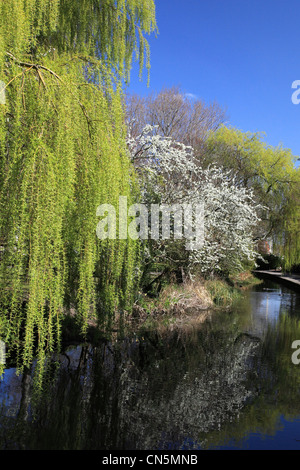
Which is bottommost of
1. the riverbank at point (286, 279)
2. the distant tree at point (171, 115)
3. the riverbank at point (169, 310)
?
the riverbank at point (286, 279)

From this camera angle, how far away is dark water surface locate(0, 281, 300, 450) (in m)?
3.93

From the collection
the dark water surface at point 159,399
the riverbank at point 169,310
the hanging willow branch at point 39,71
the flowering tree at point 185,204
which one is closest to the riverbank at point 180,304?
the riverbank at point 169,310

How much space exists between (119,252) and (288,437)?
2.69 metres

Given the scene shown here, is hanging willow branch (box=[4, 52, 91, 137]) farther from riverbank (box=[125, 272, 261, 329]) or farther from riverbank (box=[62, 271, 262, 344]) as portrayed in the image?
riverbank (box=[125, 272, 261, 329])

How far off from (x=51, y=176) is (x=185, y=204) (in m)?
7.34

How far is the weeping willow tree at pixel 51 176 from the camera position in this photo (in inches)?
115

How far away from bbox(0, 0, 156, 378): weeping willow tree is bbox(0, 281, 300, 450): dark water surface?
3.30ft

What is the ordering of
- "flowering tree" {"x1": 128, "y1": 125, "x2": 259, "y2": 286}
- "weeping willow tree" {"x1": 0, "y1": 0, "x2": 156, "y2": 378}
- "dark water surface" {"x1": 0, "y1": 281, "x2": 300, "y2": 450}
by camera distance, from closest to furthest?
"weeping willow tree" {"x1": 0, "y1": 0, "x2": 156, "y2": 378} < "dark water surface" {"x1": 0, "y1": 281, "x2": 300, "y2": 450} < "flowering tree" {"x1": 128, "y1": 125, "x2": 259, "y2": 286}

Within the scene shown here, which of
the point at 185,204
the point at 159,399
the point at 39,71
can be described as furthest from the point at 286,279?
the point at 39,71

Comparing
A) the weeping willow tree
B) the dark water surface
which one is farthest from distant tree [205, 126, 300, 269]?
the weeping willow tree

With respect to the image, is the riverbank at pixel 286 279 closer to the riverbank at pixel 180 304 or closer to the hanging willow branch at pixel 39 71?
the riverbank at pixel 180 304

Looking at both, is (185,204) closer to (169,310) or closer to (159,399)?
(169,310)

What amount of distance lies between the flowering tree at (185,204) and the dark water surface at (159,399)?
9.91 feet

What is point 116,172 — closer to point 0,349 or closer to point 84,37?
point 0,349
